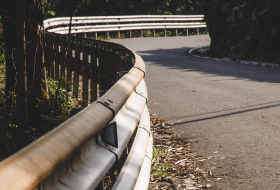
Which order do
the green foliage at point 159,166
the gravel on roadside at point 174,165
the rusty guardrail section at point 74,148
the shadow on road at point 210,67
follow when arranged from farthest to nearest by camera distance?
the shadow on road at point 210,67 < the green foliage at point 159,166 < the gravel on roadside at point 174,165 < the rusty guardrail section at point 74,148

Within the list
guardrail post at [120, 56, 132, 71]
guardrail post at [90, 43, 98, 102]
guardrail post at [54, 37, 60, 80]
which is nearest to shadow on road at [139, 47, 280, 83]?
guardrail post at [54, 37, 60, 80]

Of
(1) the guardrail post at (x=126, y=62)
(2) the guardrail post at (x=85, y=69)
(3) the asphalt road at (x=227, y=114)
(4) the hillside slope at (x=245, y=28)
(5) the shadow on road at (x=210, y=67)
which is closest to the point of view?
(3) the asphalt road at (x=227, y=114)

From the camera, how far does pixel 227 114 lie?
660 centimetres

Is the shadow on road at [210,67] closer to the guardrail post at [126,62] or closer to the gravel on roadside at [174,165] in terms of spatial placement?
the gravel on roadside at [174,165]

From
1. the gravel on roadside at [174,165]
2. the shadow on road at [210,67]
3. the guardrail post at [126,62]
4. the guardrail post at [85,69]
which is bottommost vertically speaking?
the shadow on road at [210,67]

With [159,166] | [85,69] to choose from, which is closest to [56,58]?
[85,69]

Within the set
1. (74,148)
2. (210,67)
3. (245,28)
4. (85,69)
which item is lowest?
(210,67)

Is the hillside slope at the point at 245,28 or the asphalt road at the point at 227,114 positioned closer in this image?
the asphalt road at the point at 227,114

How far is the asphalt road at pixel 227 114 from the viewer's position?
4039mm

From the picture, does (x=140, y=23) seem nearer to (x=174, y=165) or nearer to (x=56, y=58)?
(x=56, y=58)

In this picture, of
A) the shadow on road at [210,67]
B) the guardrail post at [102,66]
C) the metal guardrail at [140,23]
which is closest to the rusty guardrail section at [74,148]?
the guardrail post at [102,66]

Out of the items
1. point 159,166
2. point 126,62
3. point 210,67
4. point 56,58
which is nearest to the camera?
point 159,166

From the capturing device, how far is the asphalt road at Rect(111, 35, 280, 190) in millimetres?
4039

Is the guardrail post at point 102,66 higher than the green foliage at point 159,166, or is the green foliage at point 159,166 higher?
the guardrail post at point 102,66
